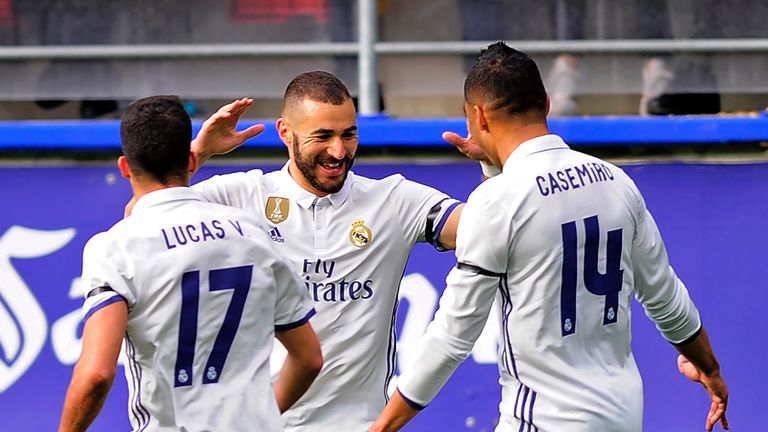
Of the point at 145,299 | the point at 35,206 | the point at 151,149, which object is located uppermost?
the point at 151,149

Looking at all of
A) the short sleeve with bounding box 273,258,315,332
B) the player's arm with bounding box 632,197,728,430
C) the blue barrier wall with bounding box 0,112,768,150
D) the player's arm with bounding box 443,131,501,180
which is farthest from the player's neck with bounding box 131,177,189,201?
the blue barrier wall with bounding box 0,112,768,150

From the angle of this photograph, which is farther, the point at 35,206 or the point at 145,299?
the point at 35,206

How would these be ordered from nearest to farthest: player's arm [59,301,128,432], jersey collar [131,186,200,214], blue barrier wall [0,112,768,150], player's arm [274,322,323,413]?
1. player's arm [59,301,128,432]
2. jersey collar [131,186,200,214]
3. player's arm [274,322,323,413]
4. blue barrier wall [0,112,768,150]

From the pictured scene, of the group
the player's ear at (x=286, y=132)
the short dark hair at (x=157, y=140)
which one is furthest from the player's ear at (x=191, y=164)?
the player's ear at (x=286, y=132)

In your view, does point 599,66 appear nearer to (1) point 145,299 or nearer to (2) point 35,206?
(2) point 35,206

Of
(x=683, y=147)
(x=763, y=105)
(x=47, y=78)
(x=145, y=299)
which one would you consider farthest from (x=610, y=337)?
(x=47, y=78)

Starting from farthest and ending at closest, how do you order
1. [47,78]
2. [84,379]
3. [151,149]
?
[47,78]
[151,149]
[84,379]

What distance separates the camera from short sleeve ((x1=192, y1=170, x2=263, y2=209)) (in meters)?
4.43

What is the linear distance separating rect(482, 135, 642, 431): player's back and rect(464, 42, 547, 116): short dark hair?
123mm

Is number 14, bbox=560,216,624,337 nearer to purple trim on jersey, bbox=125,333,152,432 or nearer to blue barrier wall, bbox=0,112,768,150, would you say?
purple trim on jersey, bbox=125,333,152,432

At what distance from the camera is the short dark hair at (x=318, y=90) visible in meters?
4.41

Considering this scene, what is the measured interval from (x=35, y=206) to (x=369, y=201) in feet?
8.55

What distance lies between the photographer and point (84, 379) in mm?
3291

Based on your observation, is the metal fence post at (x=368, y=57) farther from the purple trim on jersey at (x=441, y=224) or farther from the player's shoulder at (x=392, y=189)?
the purple trim on jersey at (x=441, y=224)
